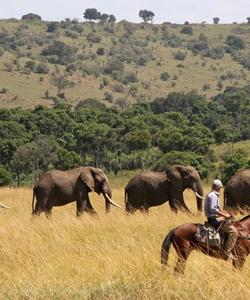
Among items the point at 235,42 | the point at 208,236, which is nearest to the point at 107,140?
the point at 208,236

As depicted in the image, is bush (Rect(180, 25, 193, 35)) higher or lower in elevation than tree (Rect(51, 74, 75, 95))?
higher

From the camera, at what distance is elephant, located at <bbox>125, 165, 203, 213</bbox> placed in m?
19.2

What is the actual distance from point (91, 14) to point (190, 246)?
180 metres

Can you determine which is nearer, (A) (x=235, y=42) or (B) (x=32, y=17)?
(A) (x=235, y=42)

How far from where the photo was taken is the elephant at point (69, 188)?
61.3 feet

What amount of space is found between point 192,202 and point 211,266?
13.6 metres

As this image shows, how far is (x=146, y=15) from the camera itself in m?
181

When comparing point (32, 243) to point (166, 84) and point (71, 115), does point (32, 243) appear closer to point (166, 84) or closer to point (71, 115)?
point (71, 115)

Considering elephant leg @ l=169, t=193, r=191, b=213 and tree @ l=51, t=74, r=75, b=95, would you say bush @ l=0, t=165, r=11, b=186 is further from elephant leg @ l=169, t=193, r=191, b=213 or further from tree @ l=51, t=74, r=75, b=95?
tree @ l=51, t=74, r=75, b=95

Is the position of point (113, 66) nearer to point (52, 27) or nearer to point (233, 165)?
point (52, 27)

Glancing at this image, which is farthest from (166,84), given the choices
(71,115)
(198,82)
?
(71,115)

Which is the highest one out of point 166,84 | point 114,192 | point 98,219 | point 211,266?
point 211,266

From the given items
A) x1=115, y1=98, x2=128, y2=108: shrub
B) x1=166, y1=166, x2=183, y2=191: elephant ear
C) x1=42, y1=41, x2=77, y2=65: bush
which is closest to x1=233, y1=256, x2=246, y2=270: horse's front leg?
x1=166, y1=166, x2=183, y2=191: elephant ear

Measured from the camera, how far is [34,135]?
194ft
